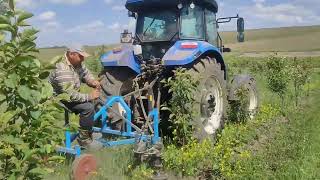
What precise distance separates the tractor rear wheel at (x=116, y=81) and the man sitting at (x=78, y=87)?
104cm

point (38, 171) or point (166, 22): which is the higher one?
point (166, 22)

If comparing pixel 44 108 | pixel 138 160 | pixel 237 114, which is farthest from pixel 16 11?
pixel 237 114

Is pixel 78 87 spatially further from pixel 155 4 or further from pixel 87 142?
pixel 155 4

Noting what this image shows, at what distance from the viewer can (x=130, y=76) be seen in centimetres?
708

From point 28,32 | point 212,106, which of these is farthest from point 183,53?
point 28,32

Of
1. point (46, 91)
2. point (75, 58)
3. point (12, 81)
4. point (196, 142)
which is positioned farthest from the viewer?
point (196, 142)

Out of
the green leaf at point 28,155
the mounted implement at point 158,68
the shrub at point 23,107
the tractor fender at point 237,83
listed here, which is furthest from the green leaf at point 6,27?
the tractor fender at point 237,83

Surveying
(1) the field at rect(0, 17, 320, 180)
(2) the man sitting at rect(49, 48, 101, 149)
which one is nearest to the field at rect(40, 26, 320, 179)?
(1) the field at rect(0, 17, 320, 180)

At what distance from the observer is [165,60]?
637cm

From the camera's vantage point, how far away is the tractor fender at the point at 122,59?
6.91 meters

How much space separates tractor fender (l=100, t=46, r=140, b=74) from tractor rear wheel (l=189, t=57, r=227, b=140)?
97 centimetres

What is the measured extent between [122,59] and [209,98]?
1455 millimetres

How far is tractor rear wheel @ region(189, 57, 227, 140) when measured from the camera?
6.51m

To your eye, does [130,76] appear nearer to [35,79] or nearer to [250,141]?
[250,141]
